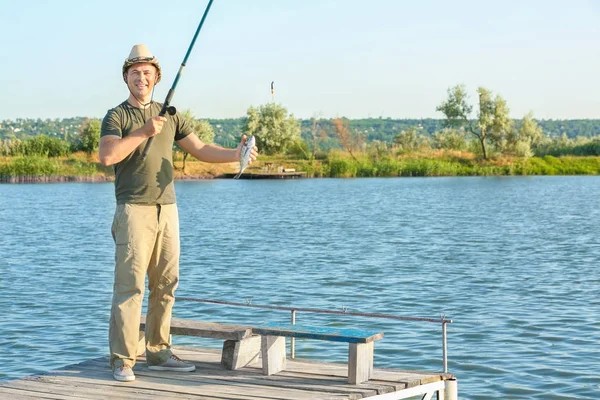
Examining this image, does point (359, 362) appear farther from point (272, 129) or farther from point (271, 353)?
point (272, 129)

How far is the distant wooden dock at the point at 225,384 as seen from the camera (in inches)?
280

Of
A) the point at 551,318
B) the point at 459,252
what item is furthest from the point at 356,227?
the point at 551,318

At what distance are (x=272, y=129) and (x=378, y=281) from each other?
7349 centimetres

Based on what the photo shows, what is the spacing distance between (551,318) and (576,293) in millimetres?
3151

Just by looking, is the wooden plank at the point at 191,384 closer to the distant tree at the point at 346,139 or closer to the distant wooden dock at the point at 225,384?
the distant wooden dock at the point at 225,384

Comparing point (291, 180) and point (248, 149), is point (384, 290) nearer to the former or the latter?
point (248, 149)

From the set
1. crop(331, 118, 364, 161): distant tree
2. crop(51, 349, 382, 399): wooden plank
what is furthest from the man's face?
crop(331, 118, 364, 161): distant tree

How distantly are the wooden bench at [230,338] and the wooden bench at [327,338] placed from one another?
146 mm

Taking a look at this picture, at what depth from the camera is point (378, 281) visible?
20391 millimetres

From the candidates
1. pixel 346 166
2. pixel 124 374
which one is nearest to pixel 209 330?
pixel 124 374

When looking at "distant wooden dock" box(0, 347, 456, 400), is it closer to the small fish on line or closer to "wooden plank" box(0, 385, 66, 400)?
"wooden plank" box(0, 385, 66, 400)

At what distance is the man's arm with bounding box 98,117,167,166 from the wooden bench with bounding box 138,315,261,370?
1618mm

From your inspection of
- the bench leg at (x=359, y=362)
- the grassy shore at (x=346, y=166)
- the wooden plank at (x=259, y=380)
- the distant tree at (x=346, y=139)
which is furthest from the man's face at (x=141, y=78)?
the distant tree at (x=346, y=139)

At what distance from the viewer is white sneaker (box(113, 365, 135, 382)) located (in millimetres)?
7445
